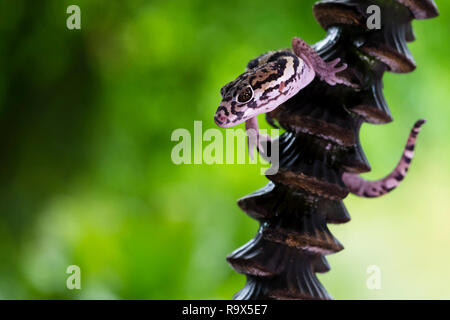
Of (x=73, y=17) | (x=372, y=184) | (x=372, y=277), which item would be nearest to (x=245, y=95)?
(x=372, y=184)

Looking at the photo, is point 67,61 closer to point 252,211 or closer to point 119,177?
point 119,177

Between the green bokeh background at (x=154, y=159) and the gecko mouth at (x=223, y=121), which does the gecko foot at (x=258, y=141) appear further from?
the green bokeh background at (x=154, y=159)

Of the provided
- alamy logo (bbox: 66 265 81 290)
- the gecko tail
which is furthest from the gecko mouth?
alamy logo (bbox: 66 265 81 290)

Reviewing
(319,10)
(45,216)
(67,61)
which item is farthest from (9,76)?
(319,10)

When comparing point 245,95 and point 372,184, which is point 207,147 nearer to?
point 372,184

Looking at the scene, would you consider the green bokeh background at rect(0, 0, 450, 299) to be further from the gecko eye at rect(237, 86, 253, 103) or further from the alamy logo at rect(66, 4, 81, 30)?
the gecko eye at rect(237, 86, 253, 103)

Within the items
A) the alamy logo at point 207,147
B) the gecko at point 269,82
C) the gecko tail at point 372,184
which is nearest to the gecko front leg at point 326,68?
the gecko at point 269,82
